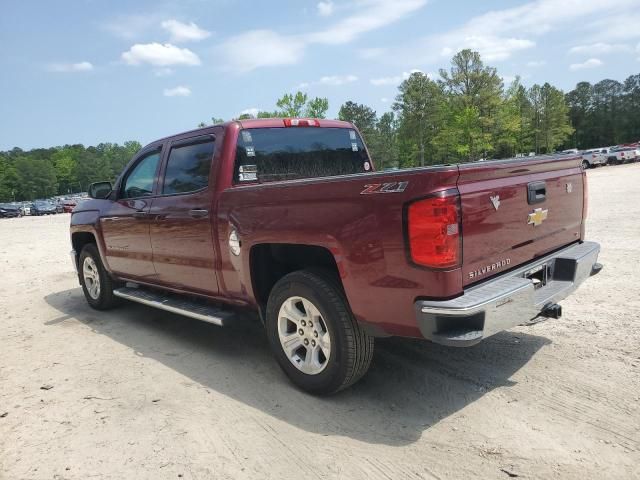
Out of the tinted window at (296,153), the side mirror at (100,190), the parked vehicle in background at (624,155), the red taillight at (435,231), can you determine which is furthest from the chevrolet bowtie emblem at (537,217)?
the parked vehicle in background at (624,155)

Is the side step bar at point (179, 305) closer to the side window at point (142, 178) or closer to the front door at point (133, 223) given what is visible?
the front door at point (133, 223)

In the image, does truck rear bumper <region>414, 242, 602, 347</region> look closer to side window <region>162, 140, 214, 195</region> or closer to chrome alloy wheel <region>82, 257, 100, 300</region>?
side window <region>162, 140, 214, 195</region>

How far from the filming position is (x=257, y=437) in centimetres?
300

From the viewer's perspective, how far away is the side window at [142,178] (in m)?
5.05

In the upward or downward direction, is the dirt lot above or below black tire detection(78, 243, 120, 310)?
below

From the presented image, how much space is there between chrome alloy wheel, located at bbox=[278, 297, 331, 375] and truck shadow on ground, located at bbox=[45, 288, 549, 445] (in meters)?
0.27

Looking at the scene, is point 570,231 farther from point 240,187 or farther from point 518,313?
point 240,187

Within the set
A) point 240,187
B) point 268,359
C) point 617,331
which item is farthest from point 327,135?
point 617,331

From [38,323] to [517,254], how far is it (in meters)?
Answer: 5.61

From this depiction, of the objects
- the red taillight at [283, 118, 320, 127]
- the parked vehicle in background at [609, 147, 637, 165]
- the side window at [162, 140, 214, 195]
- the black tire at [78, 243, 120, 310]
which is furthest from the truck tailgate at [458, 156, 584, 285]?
the parked vehicle in background at [609, 147, 637, 165]

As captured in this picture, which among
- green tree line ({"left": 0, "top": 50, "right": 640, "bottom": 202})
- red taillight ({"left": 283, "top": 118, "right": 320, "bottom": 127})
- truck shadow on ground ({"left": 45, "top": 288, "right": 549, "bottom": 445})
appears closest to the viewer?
truck shadow on ground ({"left": 45, "top": 288, "right": 549, "bottom": 445})

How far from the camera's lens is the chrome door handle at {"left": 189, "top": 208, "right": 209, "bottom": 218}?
4070 millimetres

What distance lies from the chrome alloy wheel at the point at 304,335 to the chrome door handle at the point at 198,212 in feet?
3.70

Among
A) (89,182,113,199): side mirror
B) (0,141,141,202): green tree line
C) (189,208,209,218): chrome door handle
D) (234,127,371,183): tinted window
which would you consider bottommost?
(189,208,209,218): chrome door handle
